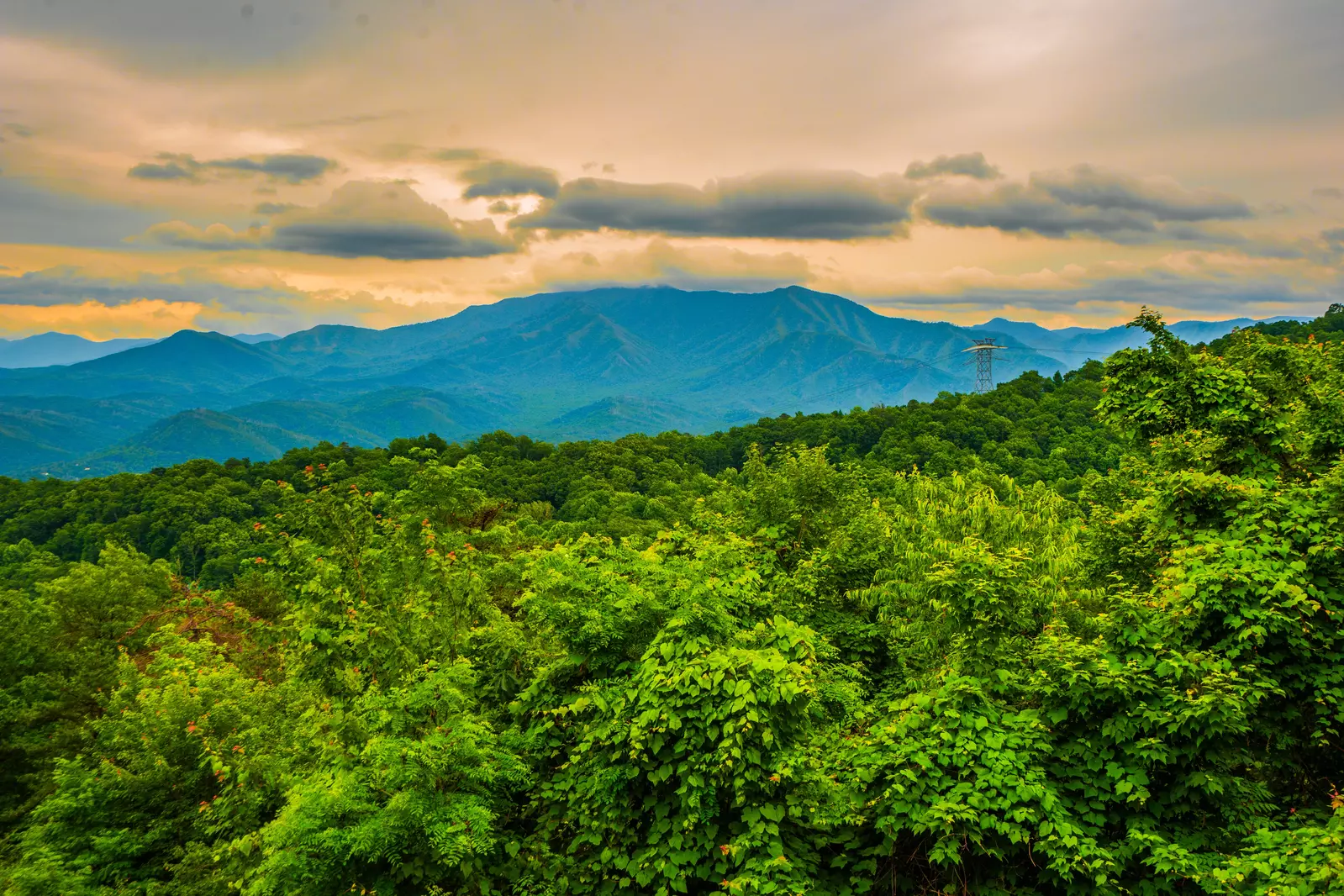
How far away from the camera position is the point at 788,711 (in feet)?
34.6

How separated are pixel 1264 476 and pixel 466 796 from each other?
1568cm

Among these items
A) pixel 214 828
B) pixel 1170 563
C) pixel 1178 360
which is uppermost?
pixel 1178 360

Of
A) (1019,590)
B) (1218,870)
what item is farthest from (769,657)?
(1218,870)

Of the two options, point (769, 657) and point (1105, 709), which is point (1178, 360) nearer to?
point (1105, 709)

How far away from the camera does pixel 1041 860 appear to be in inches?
413

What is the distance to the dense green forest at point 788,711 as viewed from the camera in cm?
1009

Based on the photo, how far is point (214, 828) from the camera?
12.7 meters

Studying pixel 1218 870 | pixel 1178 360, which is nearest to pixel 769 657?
pixel 1218 870

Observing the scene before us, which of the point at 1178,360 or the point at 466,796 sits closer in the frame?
the point at 466,796

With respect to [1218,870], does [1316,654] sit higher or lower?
higher

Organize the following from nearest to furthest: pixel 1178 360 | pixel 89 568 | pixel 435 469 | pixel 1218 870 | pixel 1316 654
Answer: pixel 1218 870 < pixel 1316 654 < pixel 1178 360 < pixel 435 469 < pixel 89 568

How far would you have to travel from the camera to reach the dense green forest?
33.1ft

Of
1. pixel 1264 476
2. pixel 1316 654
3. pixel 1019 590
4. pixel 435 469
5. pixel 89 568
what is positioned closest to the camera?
pixel 1316 654

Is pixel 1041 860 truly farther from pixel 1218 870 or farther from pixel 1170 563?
pixel 1170 563
